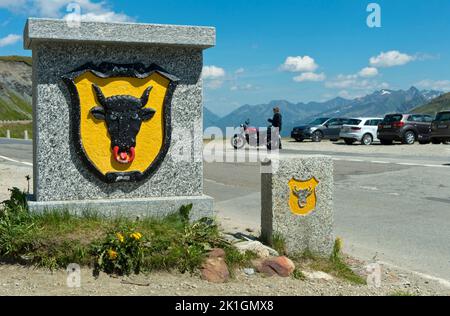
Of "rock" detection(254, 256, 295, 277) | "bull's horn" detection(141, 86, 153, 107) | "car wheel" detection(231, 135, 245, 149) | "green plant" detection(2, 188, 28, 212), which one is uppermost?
"bull's horn" detection(141, 86, 153, 107)

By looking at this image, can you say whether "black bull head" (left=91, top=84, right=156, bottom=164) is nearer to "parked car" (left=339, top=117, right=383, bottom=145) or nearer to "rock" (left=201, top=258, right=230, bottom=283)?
"rock" (left=201, top=258, right=230, bottom=283)

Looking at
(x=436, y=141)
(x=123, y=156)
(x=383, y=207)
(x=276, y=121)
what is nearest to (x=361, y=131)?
(x=436, y=141)

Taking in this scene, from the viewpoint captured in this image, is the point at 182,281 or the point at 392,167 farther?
the point at 392,167

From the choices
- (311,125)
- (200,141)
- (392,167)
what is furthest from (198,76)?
(311,125)

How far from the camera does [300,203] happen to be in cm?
595

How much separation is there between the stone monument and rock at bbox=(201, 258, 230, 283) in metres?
1.21

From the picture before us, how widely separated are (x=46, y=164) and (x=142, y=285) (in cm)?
191

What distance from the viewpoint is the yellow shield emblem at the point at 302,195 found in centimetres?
593

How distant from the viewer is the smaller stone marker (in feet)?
19.4

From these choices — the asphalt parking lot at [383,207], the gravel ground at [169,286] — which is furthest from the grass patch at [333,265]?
the asphalt parking lot at [383,207]

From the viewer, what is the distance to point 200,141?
256 inches

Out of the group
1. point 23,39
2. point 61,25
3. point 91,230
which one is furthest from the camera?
point 23,39

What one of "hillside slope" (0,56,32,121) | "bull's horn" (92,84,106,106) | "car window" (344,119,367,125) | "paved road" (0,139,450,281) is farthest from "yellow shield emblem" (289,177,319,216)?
"hillside slope" (0,56,32,121)

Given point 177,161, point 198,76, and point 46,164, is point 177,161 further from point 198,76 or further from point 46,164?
point 46,164
